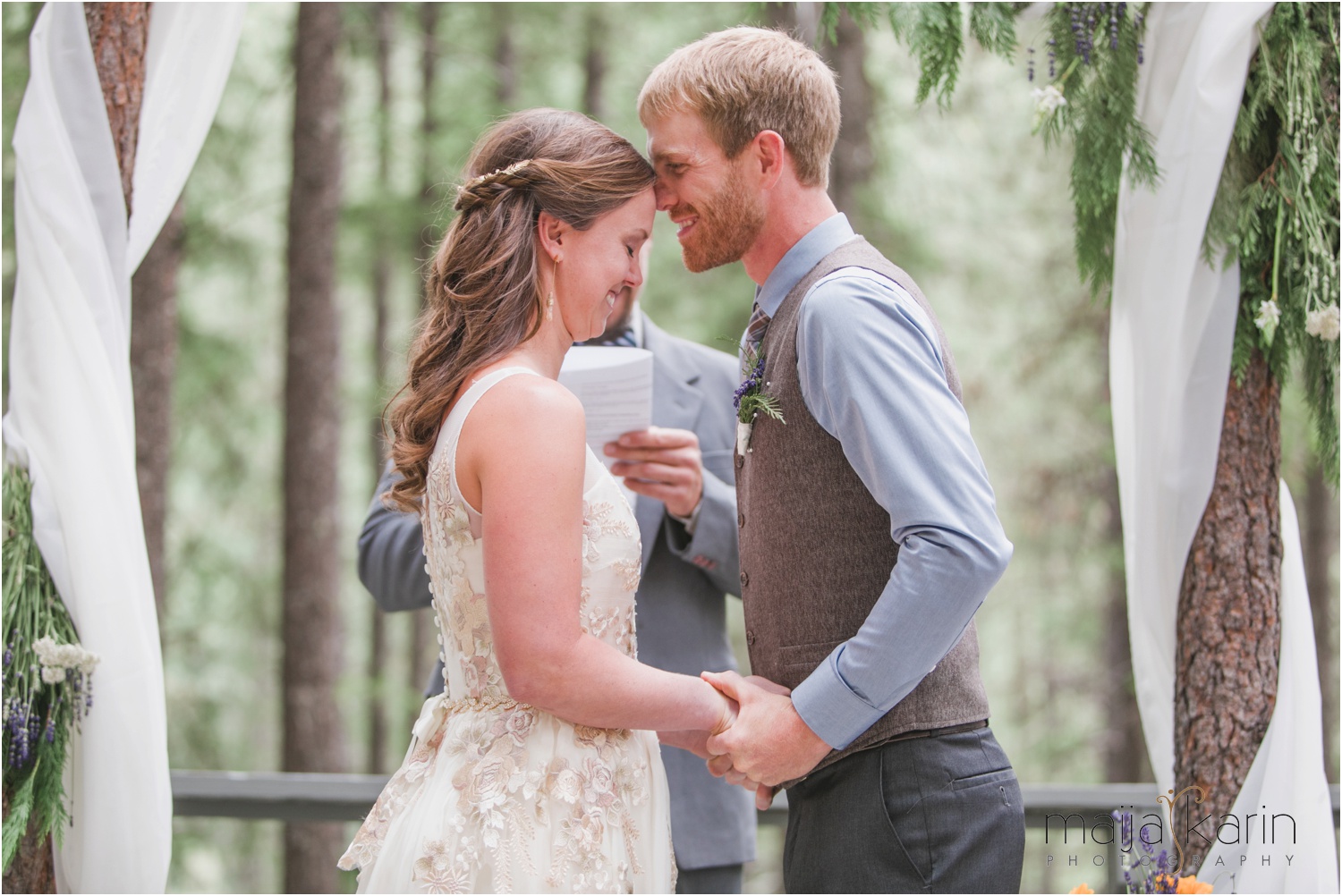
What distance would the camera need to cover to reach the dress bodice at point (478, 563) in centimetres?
183

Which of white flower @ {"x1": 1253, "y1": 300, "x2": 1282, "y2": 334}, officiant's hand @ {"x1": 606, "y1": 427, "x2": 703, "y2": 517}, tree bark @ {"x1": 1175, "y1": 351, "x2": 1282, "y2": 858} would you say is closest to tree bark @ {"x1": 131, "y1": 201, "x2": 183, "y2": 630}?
officiant's hand @ {"x1": 606, "y1": 427, "x2": 703, "y2": 517}

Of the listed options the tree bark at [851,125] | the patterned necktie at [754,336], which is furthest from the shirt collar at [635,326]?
the tree bark at [851,125]

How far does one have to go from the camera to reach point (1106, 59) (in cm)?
267

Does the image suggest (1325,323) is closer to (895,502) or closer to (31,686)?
(895,502)

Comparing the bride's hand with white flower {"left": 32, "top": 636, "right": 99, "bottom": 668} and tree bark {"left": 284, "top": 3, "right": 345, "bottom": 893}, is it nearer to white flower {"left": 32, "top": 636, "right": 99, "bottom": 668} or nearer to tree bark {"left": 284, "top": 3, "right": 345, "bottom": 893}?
white flower {"left": 32, "top": 636, "right": 99, "bottom": 668}

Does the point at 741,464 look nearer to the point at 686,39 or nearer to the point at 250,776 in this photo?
the point at 250,776

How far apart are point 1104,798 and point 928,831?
163 cm

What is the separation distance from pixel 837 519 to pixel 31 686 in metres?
1.73

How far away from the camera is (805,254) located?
2.09m

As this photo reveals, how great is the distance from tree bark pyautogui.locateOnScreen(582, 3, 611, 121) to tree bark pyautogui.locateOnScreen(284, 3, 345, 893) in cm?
218

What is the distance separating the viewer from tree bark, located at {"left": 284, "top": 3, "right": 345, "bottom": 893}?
583cm

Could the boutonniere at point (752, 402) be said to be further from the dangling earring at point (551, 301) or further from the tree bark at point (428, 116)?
the tree bark at point (428, 116)

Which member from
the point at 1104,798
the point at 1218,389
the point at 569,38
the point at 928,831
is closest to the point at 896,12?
the point at 1218,389

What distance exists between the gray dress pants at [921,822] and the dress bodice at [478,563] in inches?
19.2
